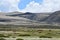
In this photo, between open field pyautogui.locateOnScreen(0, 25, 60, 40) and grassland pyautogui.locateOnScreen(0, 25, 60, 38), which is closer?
open field pyautogui.locateOnScreen(0, 25, 60, 40)

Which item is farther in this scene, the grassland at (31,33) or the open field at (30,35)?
the grassland at (31,33)

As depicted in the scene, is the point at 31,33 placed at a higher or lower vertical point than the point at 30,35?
higher

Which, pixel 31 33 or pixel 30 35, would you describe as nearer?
pixel 30 35
